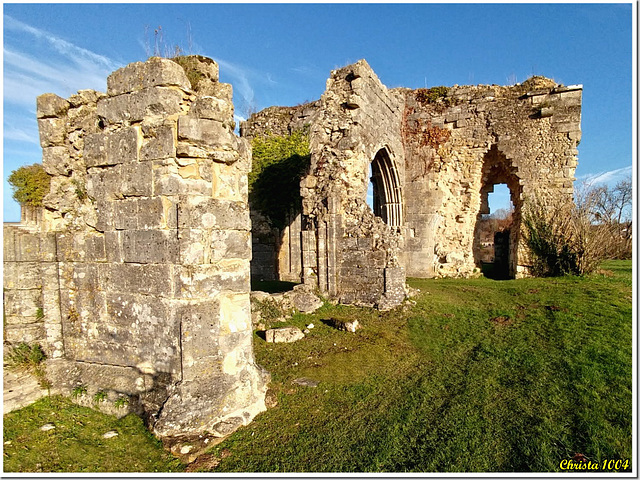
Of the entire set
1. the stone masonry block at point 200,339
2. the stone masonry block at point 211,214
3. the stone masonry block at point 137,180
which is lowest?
the stone masonry block at point 200,339

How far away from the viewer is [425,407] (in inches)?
163

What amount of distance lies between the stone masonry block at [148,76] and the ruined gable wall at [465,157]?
11109 mm

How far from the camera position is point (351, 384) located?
4777 mm

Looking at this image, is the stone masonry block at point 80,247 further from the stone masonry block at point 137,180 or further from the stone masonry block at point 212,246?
the stone masonry block at point 212,246

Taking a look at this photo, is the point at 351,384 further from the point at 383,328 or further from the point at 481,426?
the point at 383,328

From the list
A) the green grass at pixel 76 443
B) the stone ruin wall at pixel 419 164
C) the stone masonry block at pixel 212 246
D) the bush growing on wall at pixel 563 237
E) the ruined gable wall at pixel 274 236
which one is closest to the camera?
the green grass at pixel 76 443

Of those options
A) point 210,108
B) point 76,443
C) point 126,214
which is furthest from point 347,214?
point 76,443

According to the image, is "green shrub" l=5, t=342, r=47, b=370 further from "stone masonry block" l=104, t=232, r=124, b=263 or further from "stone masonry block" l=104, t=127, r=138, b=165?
"stone masonry block" l=104, t=127, r=138, b=165

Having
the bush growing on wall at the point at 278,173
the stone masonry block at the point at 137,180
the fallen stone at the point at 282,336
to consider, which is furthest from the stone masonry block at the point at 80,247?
the bush growing on wall at the point at 278,173

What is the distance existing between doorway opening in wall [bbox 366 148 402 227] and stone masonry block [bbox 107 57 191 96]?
9.94 meters

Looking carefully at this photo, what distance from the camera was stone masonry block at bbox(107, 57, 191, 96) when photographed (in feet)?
11.7

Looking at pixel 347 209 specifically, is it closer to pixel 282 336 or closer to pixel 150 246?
pixel 282 336

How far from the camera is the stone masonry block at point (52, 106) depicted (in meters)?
4.23

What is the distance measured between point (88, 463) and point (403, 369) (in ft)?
12.3
